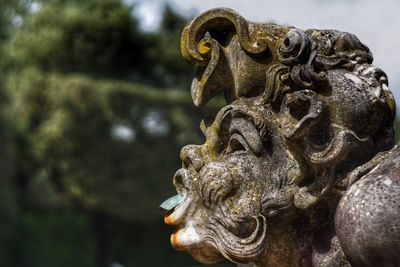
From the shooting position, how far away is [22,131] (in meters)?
27.0

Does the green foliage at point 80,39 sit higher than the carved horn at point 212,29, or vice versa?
the green foliage at point 80,39

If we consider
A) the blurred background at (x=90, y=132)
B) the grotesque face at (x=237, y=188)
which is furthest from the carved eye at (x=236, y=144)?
the blurred background at (x=90, y=132)

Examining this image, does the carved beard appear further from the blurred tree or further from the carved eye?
the blurred tree

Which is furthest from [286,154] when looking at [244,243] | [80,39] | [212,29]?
[80,39]

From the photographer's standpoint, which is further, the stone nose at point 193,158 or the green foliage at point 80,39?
the green foliage at point 80,39

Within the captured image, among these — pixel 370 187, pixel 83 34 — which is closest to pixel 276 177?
pixel 370 187

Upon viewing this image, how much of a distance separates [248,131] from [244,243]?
1.20 ft

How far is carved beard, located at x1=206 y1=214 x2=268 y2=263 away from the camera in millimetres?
3141

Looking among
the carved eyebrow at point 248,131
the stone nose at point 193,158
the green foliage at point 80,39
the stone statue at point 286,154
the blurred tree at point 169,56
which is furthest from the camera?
the blurred tree at point 169,56

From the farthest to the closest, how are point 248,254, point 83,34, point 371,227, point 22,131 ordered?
point 83,34 < point 22,131 < point 248,254 < point 371,227

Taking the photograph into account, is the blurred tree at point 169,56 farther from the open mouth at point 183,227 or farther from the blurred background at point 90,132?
the open mouth at point 183,227

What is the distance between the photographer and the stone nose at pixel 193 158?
132 inches

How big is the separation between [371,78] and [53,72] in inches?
963

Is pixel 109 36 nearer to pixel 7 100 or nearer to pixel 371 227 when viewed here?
pixel 7 100
